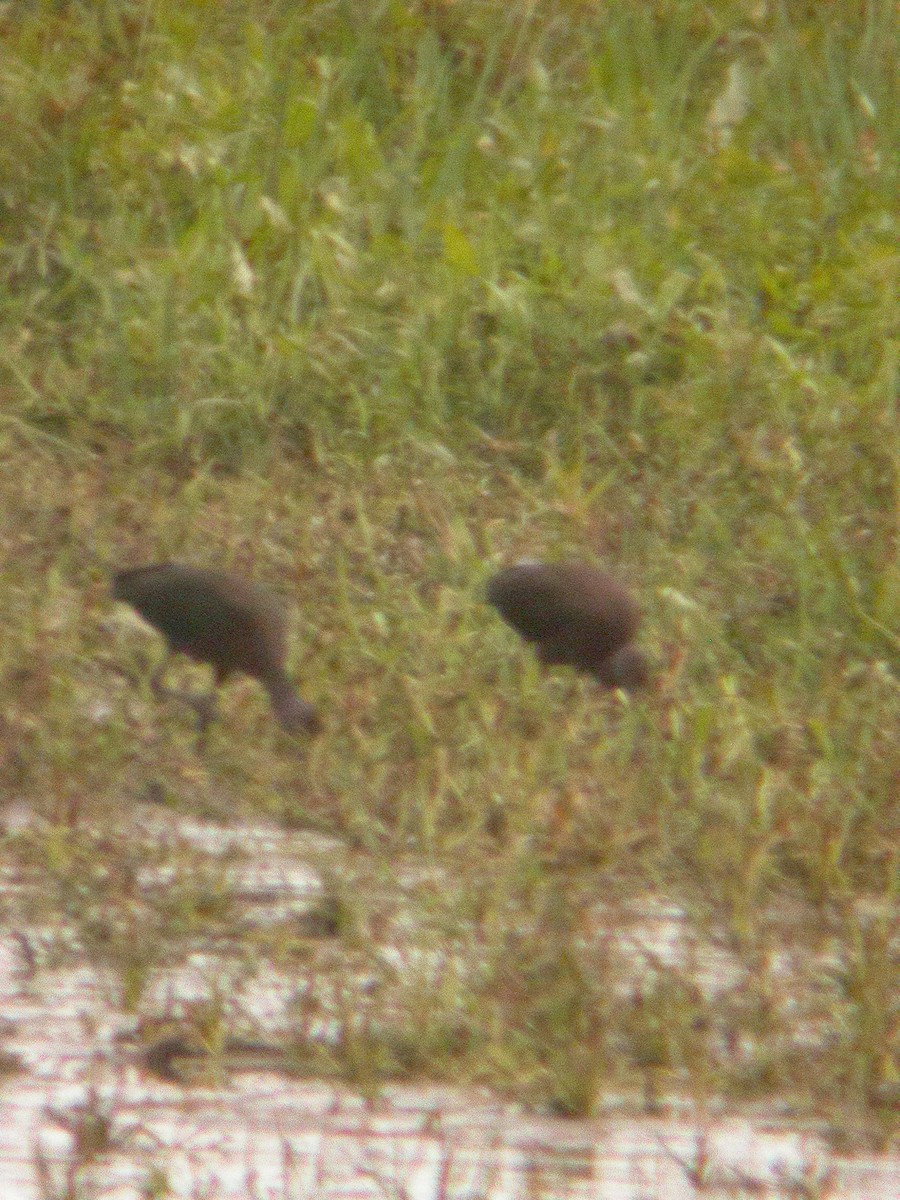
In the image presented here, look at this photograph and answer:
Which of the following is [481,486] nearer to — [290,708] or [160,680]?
[160,680]

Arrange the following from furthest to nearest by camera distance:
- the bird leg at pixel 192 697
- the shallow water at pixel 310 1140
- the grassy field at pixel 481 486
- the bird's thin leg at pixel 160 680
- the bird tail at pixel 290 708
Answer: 1. the bird's thin leg at pixel 160 680
2. the bird leg at pixel 192 697
3. the bird tail at pixel 290 708
4. the grassy field at pixel 481 486
5. the shallow water at pixel 310 1140

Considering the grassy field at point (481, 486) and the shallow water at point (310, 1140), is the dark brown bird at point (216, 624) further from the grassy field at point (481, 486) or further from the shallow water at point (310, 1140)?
the shallow water at point (310, 1140)

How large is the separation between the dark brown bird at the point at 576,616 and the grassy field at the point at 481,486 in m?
0.09

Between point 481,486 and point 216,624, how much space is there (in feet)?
4.90

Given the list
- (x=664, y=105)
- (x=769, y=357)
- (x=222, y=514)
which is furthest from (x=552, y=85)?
(x=222, y=514)

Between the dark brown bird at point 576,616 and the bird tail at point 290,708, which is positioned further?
the dark brown bird at point 576,616

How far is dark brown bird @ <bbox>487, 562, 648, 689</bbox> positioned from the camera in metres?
5.64

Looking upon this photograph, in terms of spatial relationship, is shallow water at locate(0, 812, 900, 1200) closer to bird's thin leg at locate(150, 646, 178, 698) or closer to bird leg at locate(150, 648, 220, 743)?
bird leg at locate(150, 648, 220, 743)

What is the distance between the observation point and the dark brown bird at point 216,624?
5.56 meters

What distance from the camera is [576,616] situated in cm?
562

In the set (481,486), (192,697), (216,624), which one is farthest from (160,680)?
(481,486)

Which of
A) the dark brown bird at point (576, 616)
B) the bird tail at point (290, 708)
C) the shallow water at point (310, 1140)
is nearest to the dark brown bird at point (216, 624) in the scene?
the bird tail at point (290, 708)

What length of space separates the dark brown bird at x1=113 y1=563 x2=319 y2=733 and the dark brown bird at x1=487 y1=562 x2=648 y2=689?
0.47 meters

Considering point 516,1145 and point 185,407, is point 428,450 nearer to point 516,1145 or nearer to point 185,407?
point 185,407
